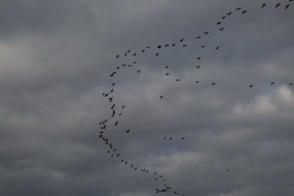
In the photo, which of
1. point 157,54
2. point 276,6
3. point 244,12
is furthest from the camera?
point 157,54

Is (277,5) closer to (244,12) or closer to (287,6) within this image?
(287,6)

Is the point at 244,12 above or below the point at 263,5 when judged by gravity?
above

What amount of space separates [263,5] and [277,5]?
3.78 meters

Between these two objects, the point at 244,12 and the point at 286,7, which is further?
the point at 244,12

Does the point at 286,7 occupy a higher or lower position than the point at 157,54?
lower

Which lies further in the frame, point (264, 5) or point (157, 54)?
point (157, 54)

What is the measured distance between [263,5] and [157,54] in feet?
129

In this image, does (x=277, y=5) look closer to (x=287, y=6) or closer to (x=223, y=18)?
(x=287, y=6)

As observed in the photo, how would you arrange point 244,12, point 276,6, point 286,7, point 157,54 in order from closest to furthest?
1. point 286,7
2. point 276,6
3. point 244,12
4. point 157,54

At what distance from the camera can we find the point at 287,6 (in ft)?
169

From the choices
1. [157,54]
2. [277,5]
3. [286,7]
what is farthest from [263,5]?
[157,54]

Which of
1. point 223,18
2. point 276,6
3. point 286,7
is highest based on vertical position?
point 223,18

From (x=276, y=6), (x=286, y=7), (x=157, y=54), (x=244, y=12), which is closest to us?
(x=286, y=7)

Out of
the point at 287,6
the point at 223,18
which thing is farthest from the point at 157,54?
the point at 287,6
